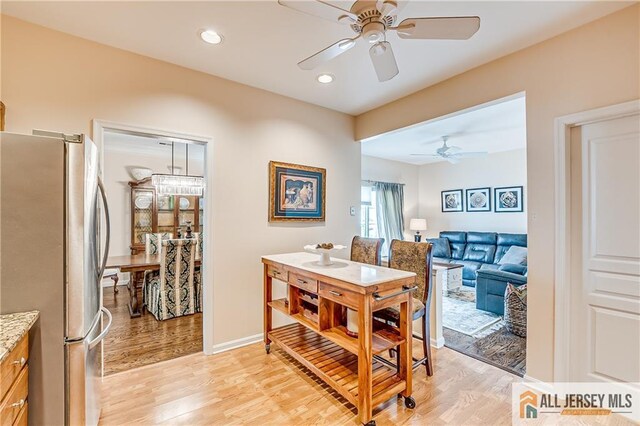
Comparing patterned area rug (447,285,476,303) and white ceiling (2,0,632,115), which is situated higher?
white ceiling (2,0,632,115)

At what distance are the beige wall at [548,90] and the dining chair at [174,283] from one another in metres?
3.65

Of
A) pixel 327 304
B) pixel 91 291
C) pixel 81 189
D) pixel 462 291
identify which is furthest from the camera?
pixel 462 291

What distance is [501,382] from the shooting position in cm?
235

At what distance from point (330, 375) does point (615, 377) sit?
1952 millimetres

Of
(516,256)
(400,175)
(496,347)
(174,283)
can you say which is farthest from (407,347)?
(400,175)

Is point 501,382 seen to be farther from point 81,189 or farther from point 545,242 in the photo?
point 81,189

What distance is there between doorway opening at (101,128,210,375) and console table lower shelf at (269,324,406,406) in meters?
1.04

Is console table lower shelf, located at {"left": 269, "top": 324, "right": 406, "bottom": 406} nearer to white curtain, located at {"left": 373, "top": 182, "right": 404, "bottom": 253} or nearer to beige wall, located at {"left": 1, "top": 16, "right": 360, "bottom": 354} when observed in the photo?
beige wall, located at {"left": 1, "top": 16, "right": 360, "bottom": 354}

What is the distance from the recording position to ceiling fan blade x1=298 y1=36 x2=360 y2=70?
1709 mm

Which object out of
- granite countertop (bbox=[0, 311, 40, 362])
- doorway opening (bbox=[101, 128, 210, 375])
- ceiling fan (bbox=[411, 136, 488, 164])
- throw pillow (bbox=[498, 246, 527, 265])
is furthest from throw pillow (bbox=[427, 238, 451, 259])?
granite countertop (bbox=[0, 311, 40, 362])

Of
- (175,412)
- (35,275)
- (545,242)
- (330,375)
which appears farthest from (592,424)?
(35,275)

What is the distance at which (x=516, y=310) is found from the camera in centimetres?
322

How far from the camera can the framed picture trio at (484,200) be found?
563cm

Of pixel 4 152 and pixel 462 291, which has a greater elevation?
pixel 4 152
